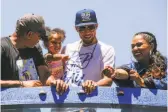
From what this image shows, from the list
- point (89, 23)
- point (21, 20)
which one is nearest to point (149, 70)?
point (89, 23)

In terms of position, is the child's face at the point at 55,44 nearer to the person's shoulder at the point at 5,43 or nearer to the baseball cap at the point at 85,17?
the baseball cap at the point at 85,17

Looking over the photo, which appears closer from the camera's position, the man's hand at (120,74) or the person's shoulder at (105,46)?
the man's hand at (120,74)

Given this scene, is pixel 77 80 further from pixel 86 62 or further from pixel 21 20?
pixel 21 20

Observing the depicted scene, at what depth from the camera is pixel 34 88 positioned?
529 cm

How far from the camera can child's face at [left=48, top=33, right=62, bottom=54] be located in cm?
655

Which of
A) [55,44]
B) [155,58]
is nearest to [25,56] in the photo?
[55,44]

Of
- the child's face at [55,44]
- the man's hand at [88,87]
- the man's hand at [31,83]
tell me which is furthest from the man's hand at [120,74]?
the child's face at [55,44]

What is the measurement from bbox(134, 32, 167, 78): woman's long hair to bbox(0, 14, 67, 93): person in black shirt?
3.48 feet

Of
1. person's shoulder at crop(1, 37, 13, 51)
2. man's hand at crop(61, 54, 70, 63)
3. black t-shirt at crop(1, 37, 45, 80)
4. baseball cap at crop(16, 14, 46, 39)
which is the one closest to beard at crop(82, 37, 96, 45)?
man's hand at crop(61, 54, 70, 63)

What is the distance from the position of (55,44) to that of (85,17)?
0.65 meters

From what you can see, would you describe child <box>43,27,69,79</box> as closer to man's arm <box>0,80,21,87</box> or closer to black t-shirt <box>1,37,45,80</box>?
black t-shirt <box>1,37,45,80</box>

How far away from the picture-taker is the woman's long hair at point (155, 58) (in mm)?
5594

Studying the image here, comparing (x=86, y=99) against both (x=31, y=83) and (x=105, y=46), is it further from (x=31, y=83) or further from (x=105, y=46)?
(x=105, y=46)

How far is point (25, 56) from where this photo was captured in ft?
18.8
